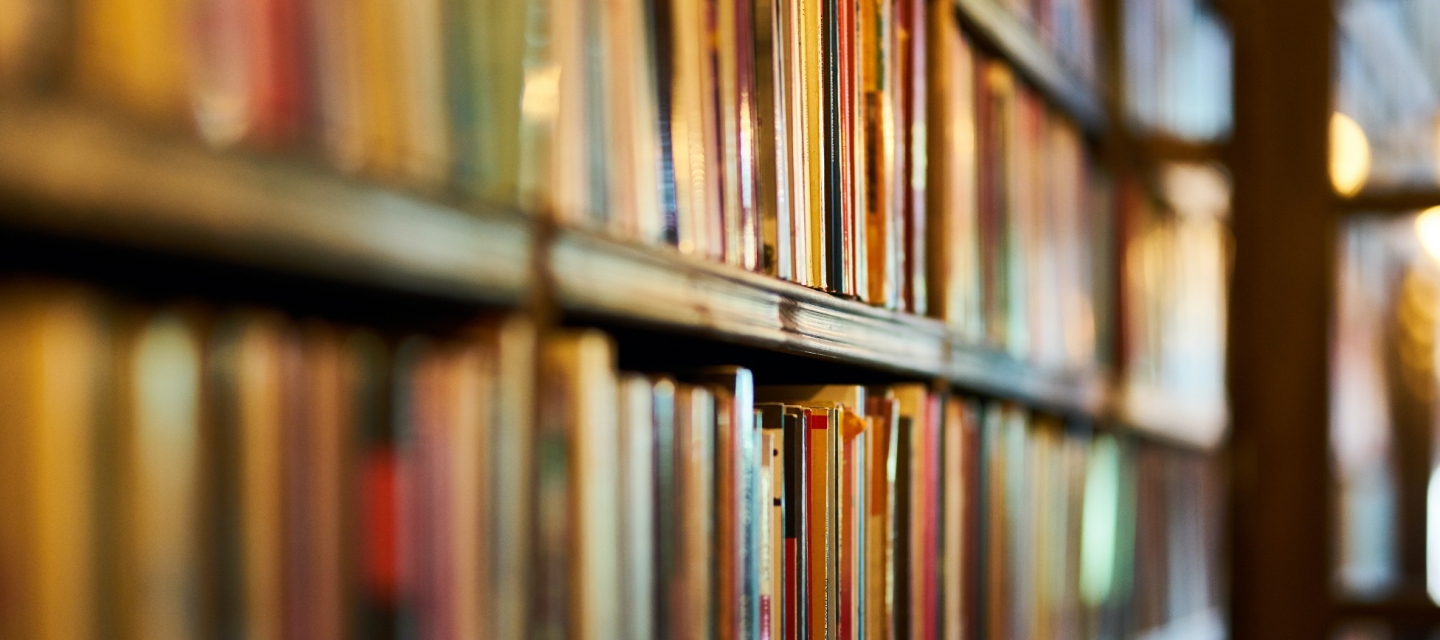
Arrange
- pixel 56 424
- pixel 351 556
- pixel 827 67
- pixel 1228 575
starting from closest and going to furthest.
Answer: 1. pixel 56 424
2. pixel 351 556
3. pixel 827 67
4. pixel 1228 575

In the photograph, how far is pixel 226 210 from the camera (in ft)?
1.56

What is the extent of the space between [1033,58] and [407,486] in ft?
4.11

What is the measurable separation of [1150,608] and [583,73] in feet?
5.91

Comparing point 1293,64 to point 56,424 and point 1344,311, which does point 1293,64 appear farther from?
point 56,424

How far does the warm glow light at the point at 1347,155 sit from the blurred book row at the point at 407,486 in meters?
1.34

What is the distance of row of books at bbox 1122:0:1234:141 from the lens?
7.26 feet

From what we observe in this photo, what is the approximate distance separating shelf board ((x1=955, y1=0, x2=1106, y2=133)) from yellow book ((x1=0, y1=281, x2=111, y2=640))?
1114 millimetres

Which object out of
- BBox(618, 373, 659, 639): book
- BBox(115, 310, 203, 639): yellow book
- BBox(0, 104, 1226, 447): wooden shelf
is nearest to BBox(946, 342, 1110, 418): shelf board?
BBox(0, 104, 1226, 447): wooden shelf

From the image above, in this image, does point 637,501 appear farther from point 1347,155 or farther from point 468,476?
point 1347,155

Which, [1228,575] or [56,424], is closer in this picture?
[56,424]

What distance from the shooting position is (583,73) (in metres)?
0.71

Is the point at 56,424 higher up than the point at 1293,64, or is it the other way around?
the point at 1293,64

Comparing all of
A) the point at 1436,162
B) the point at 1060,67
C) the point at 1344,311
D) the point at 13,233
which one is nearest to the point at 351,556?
the point at 13,233

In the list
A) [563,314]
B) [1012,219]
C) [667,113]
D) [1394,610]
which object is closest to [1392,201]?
[1394,610]
